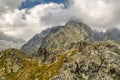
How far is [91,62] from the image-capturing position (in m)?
174

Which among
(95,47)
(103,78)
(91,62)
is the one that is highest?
(95,47)

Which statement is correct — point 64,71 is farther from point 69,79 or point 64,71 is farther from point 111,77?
point 111,77

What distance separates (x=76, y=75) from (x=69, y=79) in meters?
5.89

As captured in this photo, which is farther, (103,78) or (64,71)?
(64,71)

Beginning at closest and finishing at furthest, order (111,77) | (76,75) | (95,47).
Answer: (111,77) < (76,75) < (95,47)

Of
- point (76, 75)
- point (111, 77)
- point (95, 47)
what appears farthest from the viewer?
point (95, 47)

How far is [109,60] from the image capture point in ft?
560

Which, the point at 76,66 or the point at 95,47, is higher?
the point at 95,47

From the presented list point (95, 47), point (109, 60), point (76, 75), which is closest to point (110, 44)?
point (95, 47)

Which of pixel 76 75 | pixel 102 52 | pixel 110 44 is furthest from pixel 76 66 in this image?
pixel 110 44

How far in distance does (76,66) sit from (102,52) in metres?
21.3

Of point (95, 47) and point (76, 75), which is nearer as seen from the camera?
point (76, 75)

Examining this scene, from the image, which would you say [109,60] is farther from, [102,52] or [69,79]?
[69,79]

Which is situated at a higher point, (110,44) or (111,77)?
(110,44)
